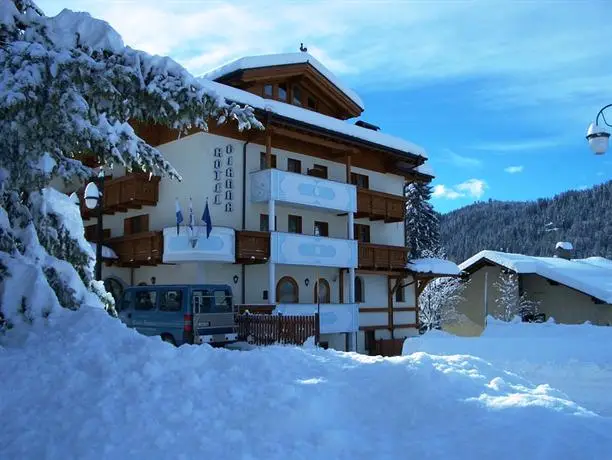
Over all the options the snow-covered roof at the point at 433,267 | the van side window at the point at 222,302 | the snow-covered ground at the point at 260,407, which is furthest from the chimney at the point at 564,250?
the snow-covered ground at the point at 260,407

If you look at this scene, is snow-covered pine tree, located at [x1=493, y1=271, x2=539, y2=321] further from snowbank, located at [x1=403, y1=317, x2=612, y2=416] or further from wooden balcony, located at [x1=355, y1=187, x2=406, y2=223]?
snowbank, located at [x1=403, y1=317, x2=612, y2=416]

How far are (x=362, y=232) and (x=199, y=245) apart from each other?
1055 cm

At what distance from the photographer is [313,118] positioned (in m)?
23.3

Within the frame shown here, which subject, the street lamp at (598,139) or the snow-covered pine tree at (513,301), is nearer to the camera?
the street lamp at (598,139)

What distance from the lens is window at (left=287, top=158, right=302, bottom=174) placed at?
24.5 m

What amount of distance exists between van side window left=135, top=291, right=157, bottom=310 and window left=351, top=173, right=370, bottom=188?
13.3 meters

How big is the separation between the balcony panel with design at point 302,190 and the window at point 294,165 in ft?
5.20

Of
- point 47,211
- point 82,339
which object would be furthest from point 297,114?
point 82,339

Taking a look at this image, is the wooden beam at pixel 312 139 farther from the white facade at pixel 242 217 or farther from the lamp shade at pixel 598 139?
the lamp shade at pixel 598 139

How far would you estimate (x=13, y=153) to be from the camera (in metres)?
7.46

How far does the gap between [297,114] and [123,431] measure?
18.4 m

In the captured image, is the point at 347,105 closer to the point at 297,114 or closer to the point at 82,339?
the point at 297,114

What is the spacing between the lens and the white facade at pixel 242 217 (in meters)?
21.1

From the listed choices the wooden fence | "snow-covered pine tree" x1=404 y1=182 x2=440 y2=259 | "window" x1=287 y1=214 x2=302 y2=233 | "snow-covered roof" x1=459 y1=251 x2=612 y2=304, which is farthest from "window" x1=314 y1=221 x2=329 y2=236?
"snow-covered pine tree" x1=404 y1=182 x2=440 y2=259
